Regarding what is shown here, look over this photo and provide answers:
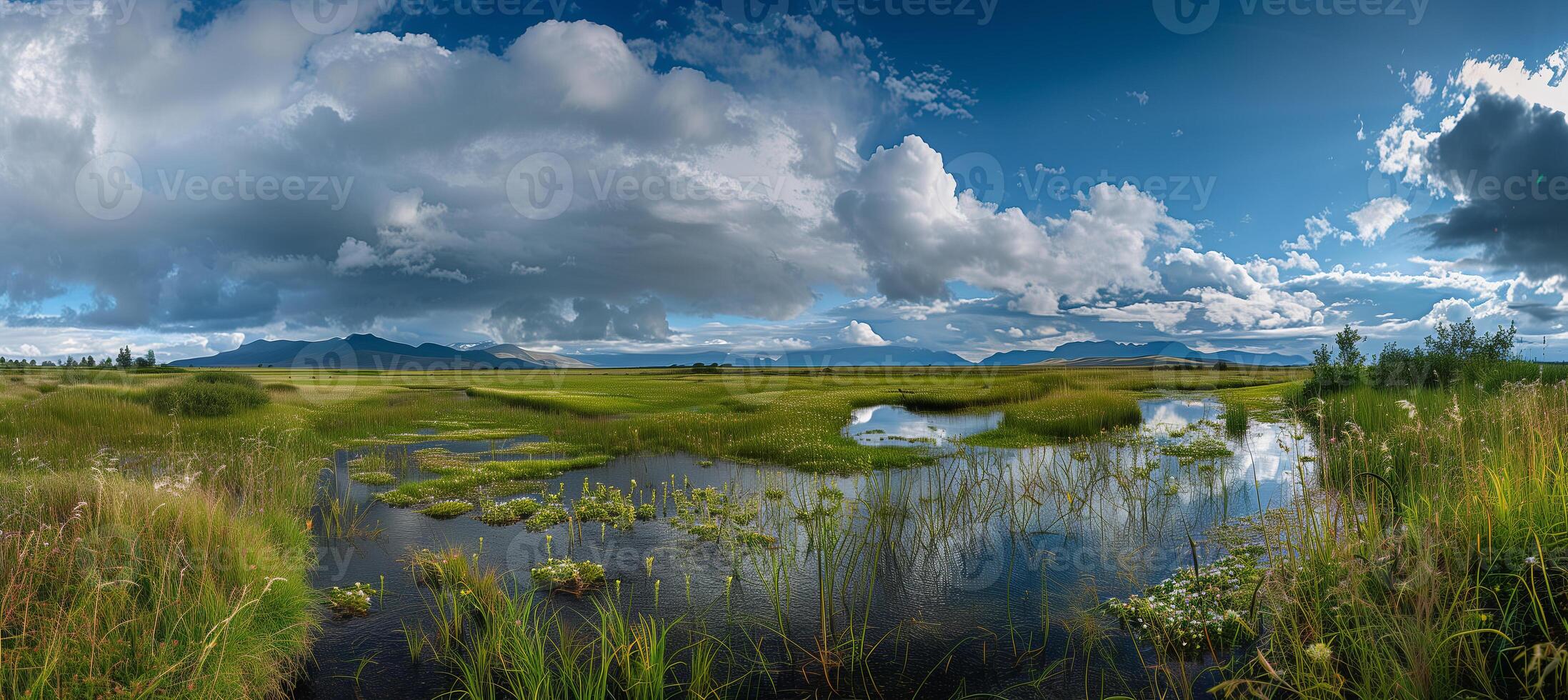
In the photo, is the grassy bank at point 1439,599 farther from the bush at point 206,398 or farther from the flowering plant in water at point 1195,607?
the bush at point 206,398

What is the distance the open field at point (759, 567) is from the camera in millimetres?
5508

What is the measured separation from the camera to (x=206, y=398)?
28453 mm

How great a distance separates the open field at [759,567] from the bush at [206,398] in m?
6.16

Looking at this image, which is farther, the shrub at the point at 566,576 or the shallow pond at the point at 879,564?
the shrub at the point at 566,576

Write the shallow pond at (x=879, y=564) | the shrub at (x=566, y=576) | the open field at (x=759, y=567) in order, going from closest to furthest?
the open field at (x=759, y=567), the shallow pond at (x=879, y=564), the shrub at (x=566, y=576)

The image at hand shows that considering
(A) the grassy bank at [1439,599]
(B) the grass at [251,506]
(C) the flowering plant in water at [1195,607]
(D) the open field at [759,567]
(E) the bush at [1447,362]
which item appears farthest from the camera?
(E) the bush at [1447,362]

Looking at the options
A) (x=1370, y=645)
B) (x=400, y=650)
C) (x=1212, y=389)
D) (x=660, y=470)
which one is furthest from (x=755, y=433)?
(x=1212, y=389)

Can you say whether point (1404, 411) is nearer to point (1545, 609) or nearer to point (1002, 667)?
point (1545, 609)

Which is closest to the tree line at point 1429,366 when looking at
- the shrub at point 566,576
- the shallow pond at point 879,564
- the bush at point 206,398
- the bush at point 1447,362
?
the bush at point 1447,362

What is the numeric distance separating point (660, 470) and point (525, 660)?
527 inches

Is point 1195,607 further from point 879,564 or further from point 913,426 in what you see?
point 913,426

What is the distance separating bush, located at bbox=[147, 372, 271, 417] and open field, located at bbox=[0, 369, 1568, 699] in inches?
242

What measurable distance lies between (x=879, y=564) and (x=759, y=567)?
88.0 inches

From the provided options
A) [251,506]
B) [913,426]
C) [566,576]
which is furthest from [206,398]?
[913,426]
